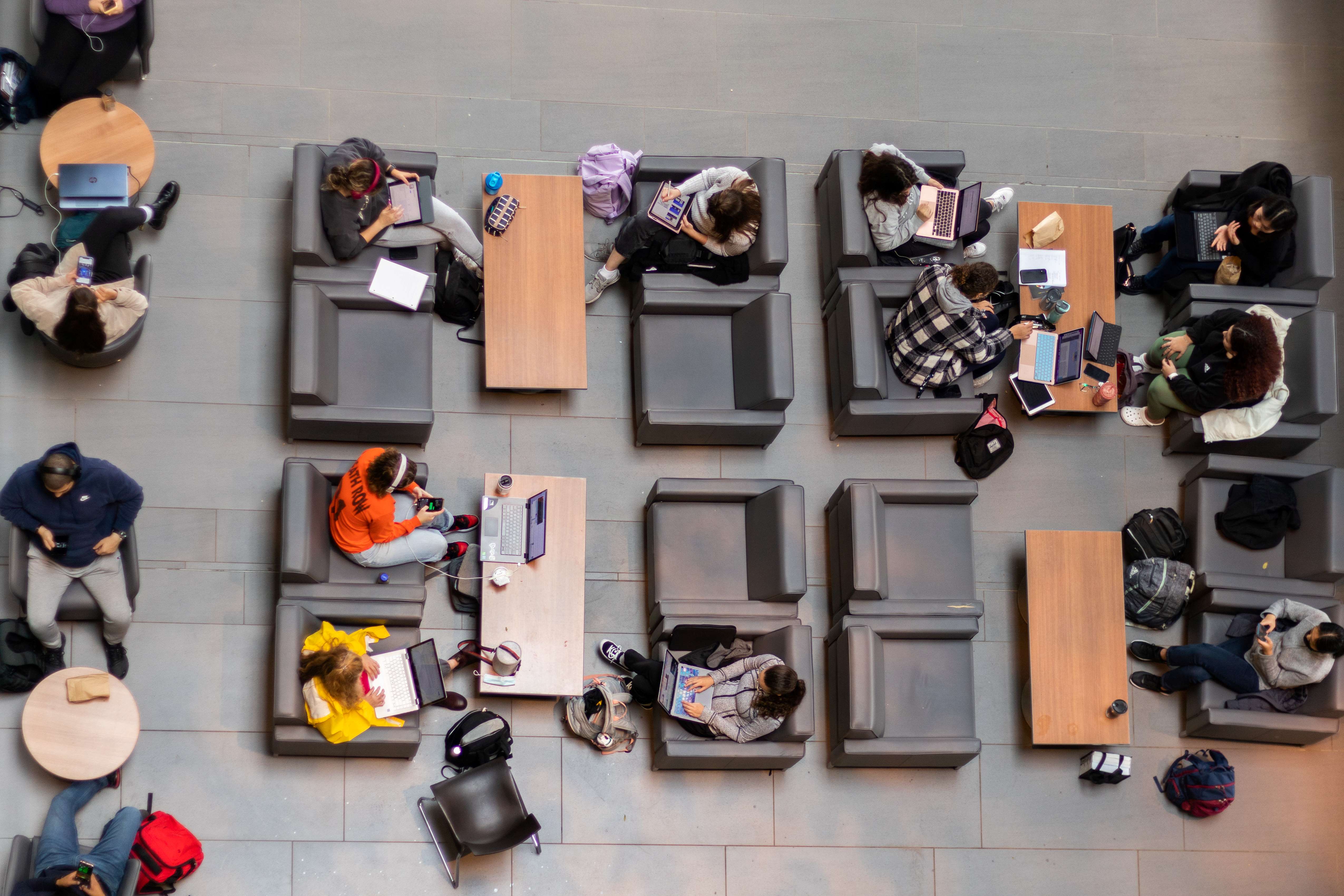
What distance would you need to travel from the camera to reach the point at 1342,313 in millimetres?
7594

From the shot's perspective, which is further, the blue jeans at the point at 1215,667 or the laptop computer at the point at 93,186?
the blue jeans at the point at 1215,667

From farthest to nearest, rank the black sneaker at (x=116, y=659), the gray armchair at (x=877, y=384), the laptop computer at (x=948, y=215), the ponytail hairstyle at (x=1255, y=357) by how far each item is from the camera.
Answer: the laptop computer at (x=948, y=215), the gray armchair at (x=877, y=384), the ponytail hairstyle at (x=1255, y=357), the black sneaker at (x=116, y=659)

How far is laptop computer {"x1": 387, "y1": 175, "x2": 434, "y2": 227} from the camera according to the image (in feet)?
20.7

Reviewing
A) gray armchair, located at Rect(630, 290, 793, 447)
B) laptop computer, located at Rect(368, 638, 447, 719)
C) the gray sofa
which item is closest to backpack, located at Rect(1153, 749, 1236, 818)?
the gray sofa

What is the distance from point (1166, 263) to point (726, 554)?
3.60 m

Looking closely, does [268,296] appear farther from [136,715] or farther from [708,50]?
[708,50]

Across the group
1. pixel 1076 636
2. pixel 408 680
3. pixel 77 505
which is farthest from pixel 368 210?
pixel 1076 636

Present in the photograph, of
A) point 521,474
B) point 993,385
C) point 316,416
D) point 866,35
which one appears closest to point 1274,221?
point 993,385

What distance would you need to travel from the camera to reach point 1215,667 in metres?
6.48

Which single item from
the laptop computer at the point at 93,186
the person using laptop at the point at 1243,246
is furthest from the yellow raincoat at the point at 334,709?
the person using laptop at the point at 1243,246

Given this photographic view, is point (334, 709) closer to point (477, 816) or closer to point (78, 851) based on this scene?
point (477, 816)

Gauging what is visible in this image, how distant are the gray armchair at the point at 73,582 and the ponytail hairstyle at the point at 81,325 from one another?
A: 3.26 ft

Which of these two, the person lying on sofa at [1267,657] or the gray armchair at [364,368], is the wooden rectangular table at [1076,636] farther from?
the gray armchair at [364,368]

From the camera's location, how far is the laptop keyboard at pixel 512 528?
6109 millimetres
